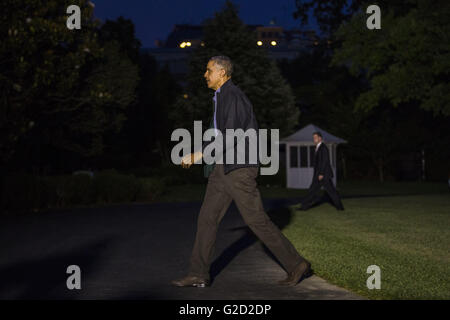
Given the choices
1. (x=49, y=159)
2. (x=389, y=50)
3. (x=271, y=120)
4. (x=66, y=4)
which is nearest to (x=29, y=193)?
(x=66, y=4)

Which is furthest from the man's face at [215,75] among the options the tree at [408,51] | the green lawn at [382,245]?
the tree at [408,51]

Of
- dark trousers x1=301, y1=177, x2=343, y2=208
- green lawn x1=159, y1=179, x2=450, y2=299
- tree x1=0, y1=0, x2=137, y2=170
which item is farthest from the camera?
tree x1=0, y1=0, x2=137, y2=170

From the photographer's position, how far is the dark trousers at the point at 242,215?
673cm

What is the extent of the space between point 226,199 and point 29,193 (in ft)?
42.3

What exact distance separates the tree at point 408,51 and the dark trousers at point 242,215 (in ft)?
50.1

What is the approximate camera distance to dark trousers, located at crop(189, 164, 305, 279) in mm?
6727

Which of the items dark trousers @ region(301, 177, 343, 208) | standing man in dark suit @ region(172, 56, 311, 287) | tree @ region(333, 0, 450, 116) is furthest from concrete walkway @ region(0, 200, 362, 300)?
tree @ region(333, 0, 450, 116)

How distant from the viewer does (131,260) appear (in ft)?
29.2

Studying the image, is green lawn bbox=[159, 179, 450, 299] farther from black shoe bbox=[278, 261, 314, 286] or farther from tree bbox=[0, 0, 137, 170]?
tree bbox=[0, 0, 137, 170]

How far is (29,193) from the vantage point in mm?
18703

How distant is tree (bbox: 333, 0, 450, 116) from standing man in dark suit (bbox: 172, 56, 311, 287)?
1512 centimetres
